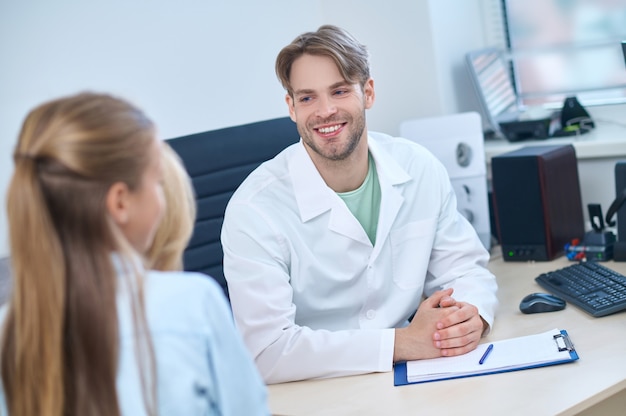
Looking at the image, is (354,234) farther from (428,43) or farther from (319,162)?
(428,43)

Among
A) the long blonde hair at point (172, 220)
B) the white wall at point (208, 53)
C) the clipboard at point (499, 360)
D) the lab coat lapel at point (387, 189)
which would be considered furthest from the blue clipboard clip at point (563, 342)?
the white wall at point (208, 53)

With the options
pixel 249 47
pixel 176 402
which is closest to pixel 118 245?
pixel 176 402

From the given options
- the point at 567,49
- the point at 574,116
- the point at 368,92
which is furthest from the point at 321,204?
the point at 567,49

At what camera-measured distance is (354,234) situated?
1.97 meters

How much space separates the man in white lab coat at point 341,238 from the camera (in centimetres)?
180

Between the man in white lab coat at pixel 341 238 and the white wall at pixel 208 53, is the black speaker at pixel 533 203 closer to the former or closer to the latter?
the man in white lab coat at pixel 341 238

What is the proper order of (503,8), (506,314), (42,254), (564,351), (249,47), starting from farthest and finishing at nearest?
(503,8)
(249,47)
(506,314)
(564,351)
(42,254)

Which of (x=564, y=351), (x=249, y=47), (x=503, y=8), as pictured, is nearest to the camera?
(x=564, y=351)

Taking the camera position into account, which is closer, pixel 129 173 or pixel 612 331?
pixel 129 173

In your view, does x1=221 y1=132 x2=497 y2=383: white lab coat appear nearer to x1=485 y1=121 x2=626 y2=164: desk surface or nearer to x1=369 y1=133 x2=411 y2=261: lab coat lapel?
x1=369 y1=133 x2=411 y2=261: lab coat lapel

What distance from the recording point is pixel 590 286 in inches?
76.9

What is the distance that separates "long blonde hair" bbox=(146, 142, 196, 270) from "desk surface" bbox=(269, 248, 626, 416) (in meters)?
0.52

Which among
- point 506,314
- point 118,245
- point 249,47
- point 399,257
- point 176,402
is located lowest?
point 506,314

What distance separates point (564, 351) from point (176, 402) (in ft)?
2.92
